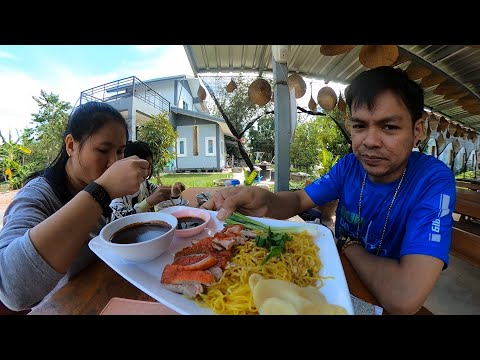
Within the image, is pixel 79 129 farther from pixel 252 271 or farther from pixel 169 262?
pixel 252 271

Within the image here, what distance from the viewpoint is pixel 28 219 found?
1076 millimetres

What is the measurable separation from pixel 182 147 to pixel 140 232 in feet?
58.0

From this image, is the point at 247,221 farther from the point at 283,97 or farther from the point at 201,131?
A: the point at 201,131

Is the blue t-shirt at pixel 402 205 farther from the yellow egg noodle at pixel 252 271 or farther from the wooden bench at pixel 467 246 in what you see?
the wooden bench at pixel 467 246

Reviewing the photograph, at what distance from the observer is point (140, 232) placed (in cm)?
125

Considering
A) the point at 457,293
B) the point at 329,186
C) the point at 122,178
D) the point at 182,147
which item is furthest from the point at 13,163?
the point at 457,293

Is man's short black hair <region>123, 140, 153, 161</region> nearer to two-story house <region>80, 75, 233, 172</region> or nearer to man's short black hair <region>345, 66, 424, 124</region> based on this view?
man's short black hair <region>345, 66, 424, 124</region>

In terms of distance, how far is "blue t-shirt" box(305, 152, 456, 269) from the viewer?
113 centimetres

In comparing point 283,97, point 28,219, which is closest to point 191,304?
point 28,219

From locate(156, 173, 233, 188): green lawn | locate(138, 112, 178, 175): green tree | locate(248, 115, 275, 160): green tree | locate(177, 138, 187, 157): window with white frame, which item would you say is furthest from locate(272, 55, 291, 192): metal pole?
locate(248, 115, 275, 160): green tree

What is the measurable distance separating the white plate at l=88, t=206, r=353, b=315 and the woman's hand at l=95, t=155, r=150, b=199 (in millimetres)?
275

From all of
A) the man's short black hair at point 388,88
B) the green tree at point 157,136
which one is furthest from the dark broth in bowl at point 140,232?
the green tree at point 157,136

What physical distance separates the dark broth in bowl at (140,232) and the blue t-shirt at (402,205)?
1.31 m

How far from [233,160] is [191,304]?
2297 centimetres
